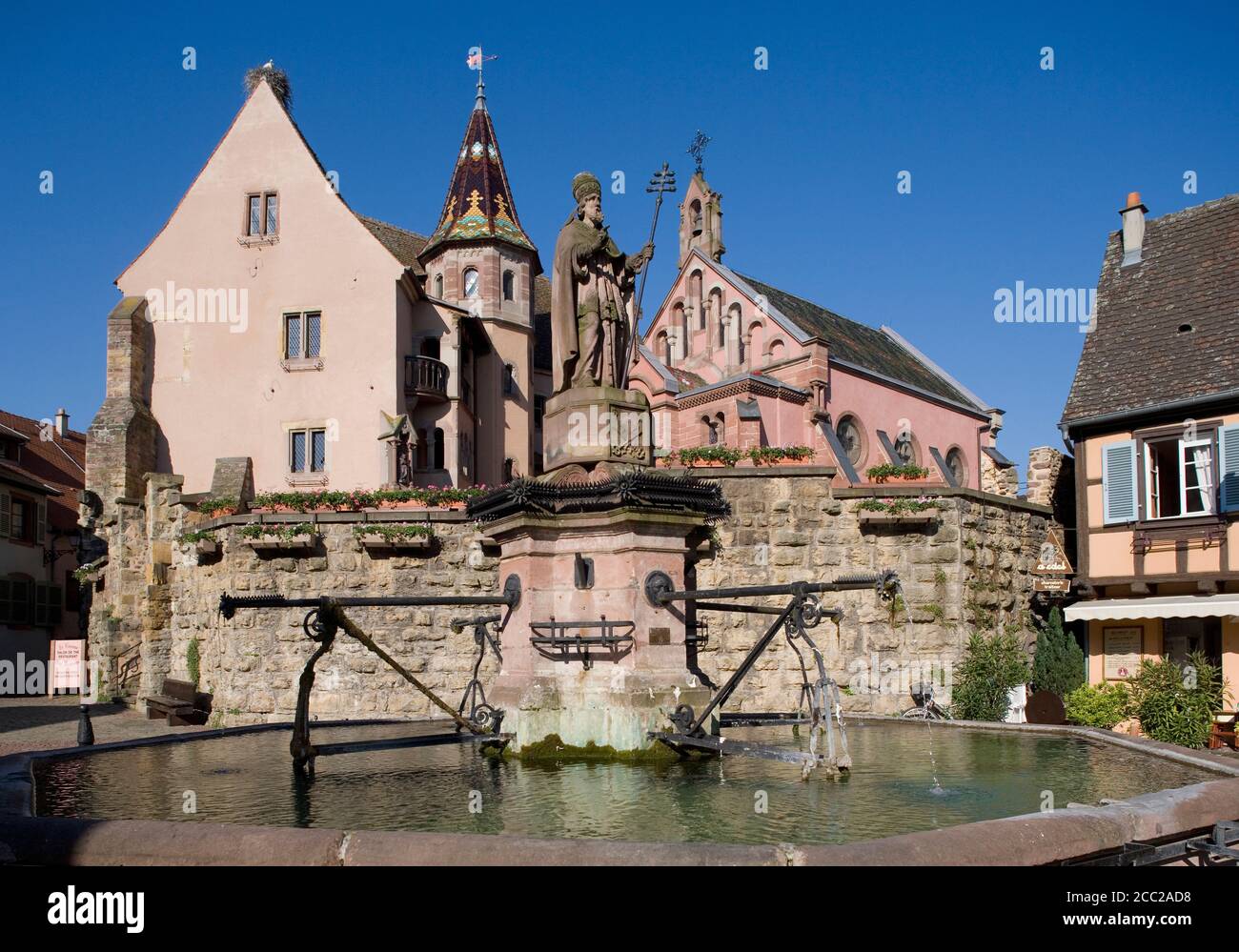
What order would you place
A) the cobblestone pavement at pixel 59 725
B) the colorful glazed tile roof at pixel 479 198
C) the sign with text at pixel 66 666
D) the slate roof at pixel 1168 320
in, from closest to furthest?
the sign with text at pixel 66 666, the cobblestone pavement at pixel 59 725, the slate roof at pixel 1168 320, the colorful glazed tile roof at pixel 479 198

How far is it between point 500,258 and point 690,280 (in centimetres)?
1138

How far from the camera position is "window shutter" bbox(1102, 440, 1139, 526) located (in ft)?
73.3

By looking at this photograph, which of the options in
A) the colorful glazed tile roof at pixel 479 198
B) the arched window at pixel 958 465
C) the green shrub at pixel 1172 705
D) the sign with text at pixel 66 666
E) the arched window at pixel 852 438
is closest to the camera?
the sign with text at pixel 66 666

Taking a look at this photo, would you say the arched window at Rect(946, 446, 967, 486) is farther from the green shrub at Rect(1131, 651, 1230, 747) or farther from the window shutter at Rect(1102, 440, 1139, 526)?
the green shrub at Rect(1131, 651, 1230, 747)

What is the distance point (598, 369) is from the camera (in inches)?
391

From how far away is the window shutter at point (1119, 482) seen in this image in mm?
22344

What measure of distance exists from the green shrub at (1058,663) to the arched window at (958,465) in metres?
27.6

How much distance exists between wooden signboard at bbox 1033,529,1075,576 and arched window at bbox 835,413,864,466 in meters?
19.5

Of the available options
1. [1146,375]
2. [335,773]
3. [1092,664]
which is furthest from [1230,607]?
[335,773]

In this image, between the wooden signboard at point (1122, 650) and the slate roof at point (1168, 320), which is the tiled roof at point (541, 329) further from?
the wooden signboard at point (1122, 650)

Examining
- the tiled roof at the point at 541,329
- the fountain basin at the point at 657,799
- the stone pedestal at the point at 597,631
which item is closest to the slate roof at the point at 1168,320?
the fountain basin at the point at 657,799

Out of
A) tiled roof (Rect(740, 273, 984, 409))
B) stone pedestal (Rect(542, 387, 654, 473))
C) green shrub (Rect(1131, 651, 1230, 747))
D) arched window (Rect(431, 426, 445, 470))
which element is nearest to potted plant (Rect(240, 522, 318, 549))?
arched window (Rect(431, 426, 445, 470))

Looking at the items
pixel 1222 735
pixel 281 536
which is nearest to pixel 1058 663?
pixel 1222 735
